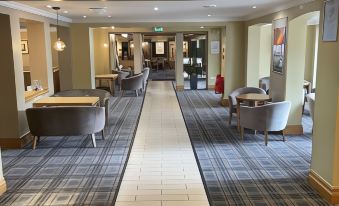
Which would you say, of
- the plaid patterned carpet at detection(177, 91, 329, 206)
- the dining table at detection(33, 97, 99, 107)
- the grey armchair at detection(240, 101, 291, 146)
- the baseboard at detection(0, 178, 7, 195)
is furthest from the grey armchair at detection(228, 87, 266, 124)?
the baseboard at detection(0, 178, 7, 195)

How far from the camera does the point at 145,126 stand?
7.76 m

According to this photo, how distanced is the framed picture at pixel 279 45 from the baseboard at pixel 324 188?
2.91 meters

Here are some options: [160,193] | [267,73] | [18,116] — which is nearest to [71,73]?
[18,116]

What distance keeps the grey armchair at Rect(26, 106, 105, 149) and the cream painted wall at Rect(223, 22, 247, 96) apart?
16.7 ft

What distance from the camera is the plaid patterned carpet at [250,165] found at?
13.5ft

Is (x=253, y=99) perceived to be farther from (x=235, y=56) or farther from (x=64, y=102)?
(x=64, y=102)

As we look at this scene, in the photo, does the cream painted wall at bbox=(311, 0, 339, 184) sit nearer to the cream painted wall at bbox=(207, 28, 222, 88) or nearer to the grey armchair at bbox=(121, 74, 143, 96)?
the grey armchair at bbox=(121, 74, 143, 96)

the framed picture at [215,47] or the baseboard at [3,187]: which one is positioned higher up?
the framed picture at [215,47]

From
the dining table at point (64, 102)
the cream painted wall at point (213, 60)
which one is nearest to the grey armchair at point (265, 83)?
the cream painted wall at point (213, 60)

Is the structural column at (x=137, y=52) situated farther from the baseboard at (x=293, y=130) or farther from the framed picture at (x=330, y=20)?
the framed picture at (x=330, y=20)

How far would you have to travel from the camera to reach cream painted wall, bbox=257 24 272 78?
1009 centimetres

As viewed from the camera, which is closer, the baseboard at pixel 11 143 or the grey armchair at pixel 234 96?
the baseboard at pixel 11 143

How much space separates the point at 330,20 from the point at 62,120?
4.22 meters

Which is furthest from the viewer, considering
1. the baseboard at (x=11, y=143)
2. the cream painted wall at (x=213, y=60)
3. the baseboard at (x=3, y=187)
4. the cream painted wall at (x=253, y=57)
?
the cream painted wall at (x=213, y=60)
